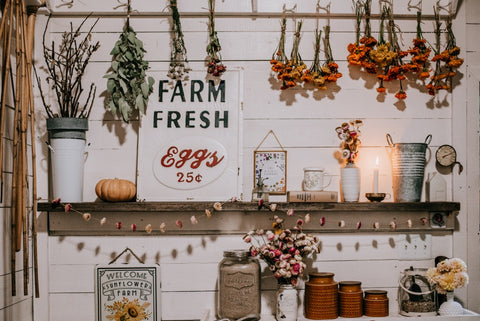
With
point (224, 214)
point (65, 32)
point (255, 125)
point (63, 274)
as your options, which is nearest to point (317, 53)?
point (255, 125)

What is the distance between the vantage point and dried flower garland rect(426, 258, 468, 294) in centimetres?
239

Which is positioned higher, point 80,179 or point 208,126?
point 208,126

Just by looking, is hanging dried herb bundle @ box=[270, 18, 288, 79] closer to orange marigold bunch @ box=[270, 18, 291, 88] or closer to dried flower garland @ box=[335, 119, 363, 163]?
orange marigold bunch @ box=[270, 18, 291, 88]

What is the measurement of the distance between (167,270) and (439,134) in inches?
59.4

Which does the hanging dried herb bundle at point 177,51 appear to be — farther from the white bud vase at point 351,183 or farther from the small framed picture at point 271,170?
the white bud vase at point 351,183

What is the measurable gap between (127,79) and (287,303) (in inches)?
50.4

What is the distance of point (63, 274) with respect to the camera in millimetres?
2588

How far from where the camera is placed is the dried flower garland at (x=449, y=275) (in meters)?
2.39

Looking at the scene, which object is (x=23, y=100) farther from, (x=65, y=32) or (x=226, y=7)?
(x=226, y=7)

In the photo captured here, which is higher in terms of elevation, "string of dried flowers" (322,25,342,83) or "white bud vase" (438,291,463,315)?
"string of dried flowers" (322,25,342,83)

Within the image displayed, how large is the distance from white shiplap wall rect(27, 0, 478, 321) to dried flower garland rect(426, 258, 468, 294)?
184mm

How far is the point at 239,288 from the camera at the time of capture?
7.79ft

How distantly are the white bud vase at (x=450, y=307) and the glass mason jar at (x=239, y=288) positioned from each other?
0.85 meters

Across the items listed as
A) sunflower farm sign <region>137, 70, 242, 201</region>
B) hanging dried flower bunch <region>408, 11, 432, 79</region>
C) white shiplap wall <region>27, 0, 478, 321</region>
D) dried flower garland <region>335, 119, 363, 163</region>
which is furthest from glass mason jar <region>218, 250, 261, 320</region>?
hanging dried flower bunch <region>408, 11, 432, 79</region>
